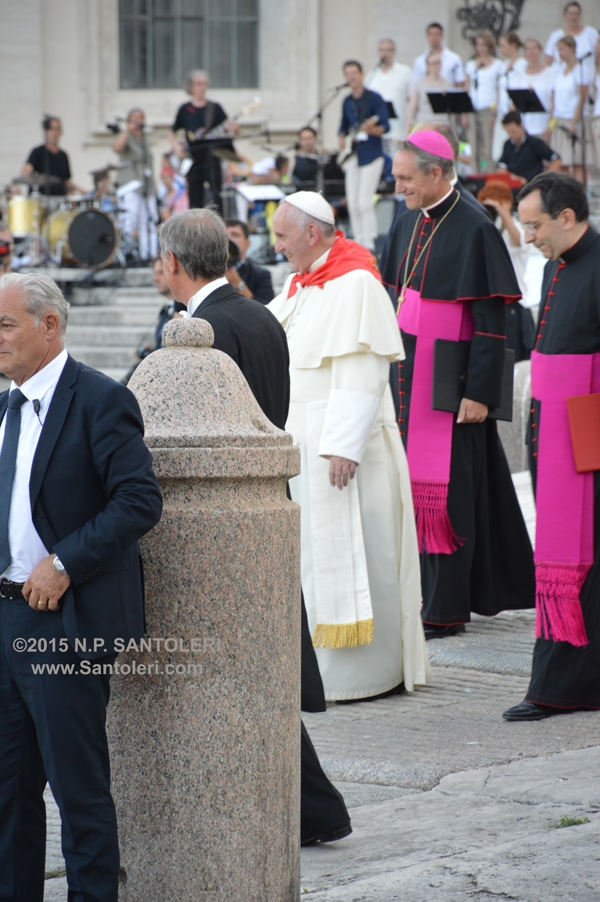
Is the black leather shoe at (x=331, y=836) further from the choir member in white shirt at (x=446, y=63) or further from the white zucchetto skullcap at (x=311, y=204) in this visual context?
the choir member in white shirt at (x=446, y=63)

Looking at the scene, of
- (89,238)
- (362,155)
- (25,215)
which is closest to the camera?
(362,155)

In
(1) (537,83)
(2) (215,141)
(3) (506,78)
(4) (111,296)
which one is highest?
(3) (506,78)

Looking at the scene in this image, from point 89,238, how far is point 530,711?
13.4 meters

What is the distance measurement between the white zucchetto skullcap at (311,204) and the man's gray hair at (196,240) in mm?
1376

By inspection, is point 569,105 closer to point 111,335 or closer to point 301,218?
point 111,335

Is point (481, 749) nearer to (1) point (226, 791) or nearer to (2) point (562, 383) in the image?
(2) point (562, 383)

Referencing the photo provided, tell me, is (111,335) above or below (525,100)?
below

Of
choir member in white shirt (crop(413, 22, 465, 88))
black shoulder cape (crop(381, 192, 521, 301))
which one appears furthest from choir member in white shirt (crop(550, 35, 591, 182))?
black shoulder cape (crop(381, 192, 521, 301))

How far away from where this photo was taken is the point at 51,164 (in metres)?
19.6

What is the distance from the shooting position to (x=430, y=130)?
6.42 metres

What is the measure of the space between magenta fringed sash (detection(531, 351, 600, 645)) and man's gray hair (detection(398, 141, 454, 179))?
1378 mm

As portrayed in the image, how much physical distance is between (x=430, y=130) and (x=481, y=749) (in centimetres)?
299

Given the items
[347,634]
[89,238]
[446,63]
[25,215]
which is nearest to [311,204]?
[347,634]

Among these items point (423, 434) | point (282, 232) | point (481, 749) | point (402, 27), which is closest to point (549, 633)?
point (481, 749)
